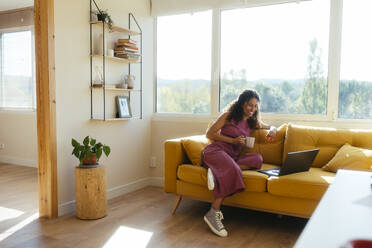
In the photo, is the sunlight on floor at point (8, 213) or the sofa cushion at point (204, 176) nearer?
the sofa cushion at point (204, 176)

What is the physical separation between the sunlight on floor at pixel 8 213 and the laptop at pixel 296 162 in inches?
89.2

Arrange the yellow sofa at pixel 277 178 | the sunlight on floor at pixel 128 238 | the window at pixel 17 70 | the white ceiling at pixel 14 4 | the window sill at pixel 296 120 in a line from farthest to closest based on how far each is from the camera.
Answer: the window at pixel 17 70 → the white ceiling at pixel 14 4 → the window sill at pixel 296 120 → the yellow sofa at pixel 277 178 → the sunlight on floor at pixel 128 238

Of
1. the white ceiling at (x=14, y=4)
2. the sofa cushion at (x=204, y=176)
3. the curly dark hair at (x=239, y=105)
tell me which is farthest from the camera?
the white ceiling at (x=14, y=4)

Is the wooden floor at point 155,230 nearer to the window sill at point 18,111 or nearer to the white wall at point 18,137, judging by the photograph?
the white wall at point 18,137

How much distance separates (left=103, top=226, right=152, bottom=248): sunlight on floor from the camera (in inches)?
99.3

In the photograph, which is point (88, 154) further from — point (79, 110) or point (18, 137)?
point (18, 137)

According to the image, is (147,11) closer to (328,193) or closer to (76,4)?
(76,4)

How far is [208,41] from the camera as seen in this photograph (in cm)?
404

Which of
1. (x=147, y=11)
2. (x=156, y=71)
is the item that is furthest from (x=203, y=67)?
(x=147, y=11)

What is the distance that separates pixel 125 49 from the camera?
367 centimetres

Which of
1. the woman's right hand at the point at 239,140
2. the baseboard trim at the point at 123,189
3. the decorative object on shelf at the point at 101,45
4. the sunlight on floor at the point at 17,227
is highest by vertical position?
the decorative object on shelf at the point at 101,45

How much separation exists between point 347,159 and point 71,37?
2.64 metres

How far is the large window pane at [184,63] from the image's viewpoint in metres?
4.07

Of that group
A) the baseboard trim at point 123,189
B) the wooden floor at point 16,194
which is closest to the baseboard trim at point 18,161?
the wooden floor at point 16,194
